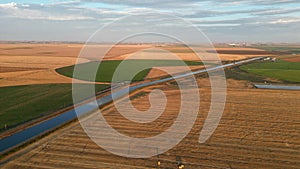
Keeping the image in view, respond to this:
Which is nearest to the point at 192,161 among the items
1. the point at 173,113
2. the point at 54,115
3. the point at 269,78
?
the point at 173,113

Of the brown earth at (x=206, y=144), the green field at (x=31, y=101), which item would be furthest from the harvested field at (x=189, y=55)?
the brown earth at (x=206, y=144)

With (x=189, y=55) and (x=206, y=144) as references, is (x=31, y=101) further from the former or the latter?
(x=189, y=55)

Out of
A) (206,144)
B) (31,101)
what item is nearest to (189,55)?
(31,101)

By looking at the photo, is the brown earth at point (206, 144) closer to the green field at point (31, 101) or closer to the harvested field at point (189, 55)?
the green field at point (31, 101)

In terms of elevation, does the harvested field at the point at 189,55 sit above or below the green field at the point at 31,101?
above

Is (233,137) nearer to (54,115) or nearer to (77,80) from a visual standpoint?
(54,115)

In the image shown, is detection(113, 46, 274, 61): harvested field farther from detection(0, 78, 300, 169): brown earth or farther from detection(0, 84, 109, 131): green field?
detection(0, 78, 300, 169): brown earth
